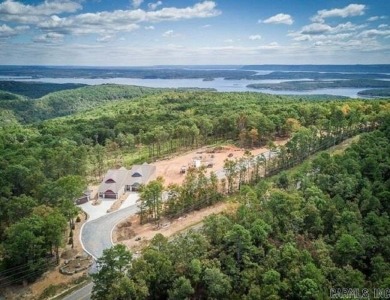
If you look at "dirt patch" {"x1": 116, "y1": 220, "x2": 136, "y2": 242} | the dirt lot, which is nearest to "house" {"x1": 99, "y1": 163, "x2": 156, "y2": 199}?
the dirt lot

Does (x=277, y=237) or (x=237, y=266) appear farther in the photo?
(x=277, y=237)

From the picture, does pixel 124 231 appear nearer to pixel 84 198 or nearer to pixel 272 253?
pixel 84 198

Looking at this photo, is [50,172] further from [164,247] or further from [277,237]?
[277,237]

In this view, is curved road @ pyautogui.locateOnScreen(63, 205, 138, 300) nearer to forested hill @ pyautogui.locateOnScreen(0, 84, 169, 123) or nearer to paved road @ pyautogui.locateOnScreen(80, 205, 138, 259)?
paved road @ pyautogui.locateOnScreen(80, 205, 138, 259)

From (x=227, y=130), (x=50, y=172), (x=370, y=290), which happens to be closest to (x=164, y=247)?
(x=370, y=290)

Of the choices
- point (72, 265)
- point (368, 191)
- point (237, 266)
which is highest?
point (368, 191)

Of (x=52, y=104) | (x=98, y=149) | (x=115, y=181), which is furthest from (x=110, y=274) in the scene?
(x=52, y=104)
